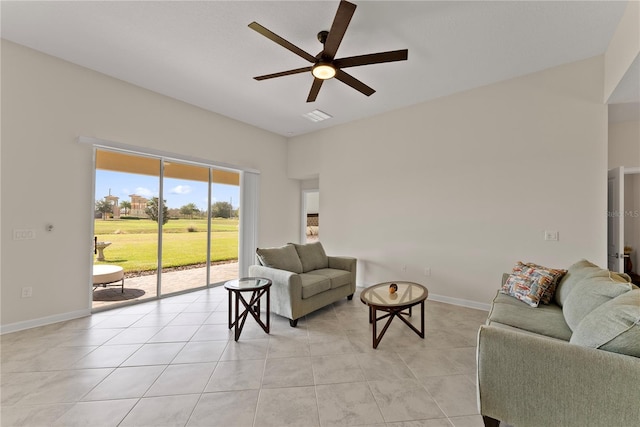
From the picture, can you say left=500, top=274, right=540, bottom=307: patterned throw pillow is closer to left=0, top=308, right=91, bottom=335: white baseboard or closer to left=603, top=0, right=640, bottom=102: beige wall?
left=603, top=0, right=640, bottom=102: beige wall

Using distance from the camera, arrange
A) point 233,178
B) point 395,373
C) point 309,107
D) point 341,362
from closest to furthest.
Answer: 1. point 395,373
2. point 341,362
3. point 309,107
4. point 233,178

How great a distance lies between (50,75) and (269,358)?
410 centimetres

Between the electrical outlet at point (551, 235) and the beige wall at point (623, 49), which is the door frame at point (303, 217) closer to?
the electrical outlet at point (551, 235)

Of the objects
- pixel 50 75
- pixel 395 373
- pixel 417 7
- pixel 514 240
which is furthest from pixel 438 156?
pixel 50 75

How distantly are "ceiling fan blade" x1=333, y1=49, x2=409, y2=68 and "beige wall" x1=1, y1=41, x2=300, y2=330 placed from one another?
3114mm

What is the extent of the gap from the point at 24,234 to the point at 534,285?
5469 millimetres

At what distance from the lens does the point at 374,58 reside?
230 centimetres

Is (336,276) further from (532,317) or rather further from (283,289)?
(532,317)

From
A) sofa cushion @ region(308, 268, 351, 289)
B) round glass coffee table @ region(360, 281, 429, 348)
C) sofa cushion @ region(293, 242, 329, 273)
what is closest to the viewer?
round glass coffee table @ region(360, 281, 429, 348)

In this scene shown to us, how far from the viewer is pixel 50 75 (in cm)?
308

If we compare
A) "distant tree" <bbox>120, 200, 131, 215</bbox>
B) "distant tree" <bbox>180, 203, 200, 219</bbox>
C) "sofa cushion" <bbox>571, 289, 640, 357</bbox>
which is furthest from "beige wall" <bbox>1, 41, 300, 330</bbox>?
"sofa cushion" <bbox>571, 289, 640, 357</bbox>

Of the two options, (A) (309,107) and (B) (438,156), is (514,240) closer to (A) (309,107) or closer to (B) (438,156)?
(B) (438,156)

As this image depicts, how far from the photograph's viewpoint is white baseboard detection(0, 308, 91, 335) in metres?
2.83

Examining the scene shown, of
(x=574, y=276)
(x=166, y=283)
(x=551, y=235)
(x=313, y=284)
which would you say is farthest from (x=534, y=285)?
(x=166, y=283)
